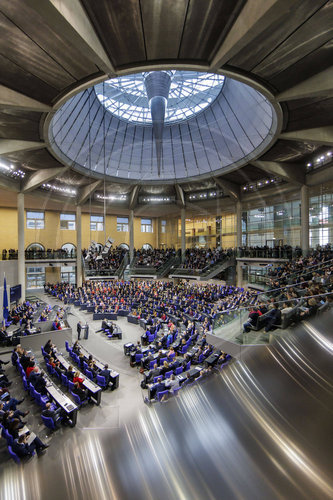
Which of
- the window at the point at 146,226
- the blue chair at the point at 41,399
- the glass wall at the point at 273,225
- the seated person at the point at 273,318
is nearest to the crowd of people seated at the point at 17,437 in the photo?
the blue chair at the point at 41,399

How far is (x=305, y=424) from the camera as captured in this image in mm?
4223

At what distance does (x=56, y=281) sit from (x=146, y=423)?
27245 mm

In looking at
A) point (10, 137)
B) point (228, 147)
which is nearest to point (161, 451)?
point (10, 137)

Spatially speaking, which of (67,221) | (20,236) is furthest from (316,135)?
(67,221)

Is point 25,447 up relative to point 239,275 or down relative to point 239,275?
down

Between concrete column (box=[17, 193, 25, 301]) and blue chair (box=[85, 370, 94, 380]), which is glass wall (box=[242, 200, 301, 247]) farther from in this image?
concrete column (box=[17, 193, 25, 301])

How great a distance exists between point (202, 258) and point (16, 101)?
21102 millimetres

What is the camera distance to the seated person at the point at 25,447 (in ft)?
19.3

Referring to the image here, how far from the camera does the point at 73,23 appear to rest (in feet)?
20.3

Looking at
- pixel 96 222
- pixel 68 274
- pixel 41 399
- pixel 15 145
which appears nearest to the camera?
pixel 41 399

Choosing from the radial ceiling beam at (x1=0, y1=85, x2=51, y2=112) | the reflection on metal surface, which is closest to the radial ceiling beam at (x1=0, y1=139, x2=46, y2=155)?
the radial ceiling beam at (x1=0, y1=85, x2=51, y2=112)

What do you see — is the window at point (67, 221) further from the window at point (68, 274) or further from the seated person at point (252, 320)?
the seated person at point (252, 320)

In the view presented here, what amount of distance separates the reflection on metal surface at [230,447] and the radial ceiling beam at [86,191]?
70.7ft

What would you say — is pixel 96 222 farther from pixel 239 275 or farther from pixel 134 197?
pixel 239 275
